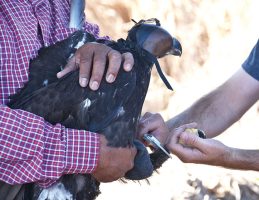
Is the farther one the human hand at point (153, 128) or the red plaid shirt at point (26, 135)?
the human hand at point (153, 128)

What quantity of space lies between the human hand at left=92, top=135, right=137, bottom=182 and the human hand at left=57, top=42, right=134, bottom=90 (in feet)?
0.62

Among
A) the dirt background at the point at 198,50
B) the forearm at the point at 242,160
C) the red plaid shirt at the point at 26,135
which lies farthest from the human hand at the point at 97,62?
the dirt background at the point at 198,50

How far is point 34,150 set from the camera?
165cm

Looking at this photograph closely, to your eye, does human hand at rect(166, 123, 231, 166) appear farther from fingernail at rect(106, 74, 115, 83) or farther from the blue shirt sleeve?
the blue shirt sleeve

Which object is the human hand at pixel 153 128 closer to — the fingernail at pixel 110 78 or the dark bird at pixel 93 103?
the dark bird at pixel 93 103

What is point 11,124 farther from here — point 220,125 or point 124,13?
point 124,13

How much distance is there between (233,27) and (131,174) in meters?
3.22

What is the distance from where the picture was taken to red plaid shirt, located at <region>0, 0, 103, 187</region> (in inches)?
64.5

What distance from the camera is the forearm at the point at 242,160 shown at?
2395 millimetres

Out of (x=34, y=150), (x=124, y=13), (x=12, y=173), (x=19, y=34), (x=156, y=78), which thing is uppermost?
(x=19, y=34)

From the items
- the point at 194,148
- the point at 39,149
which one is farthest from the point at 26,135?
the point at 194,148

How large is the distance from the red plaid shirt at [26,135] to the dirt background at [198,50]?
2068 millimetres

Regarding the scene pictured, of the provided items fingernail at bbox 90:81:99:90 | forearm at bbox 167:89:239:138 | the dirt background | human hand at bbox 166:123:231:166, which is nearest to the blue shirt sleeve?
forearm at bbox 167:89:239:138

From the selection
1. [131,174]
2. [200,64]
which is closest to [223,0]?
[200,64]
